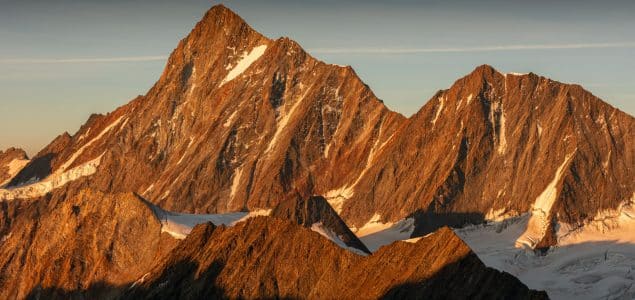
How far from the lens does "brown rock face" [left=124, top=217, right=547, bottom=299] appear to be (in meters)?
151

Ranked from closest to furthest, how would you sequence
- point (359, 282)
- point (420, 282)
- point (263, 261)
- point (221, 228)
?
1. point (420, 282)
2. point (359, 282)
3. point (263, 261)
4. point (221, 228)

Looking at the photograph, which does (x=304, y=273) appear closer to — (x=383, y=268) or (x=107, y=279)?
(x=383, y=268)

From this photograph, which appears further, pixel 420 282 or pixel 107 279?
pixel 107 279

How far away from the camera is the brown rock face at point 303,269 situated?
15075cm

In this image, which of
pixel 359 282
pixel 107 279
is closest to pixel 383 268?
pixel 359 282

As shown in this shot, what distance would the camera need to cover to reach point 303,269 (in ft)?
566

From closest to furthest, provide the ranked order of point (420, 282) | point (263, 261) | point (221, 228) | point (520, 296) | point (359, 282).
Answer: point (520, 296) → point (420, 282) → point (359, 282) → point (263, 261) → point (221, 228)

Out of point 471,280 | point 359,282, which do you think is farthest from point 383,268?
point 471,280

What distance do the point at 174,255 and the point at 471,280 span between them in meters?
44.0

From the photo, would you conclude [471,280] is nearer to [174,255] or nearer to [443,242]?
[443,242]

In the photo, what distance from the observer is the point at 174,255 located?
7269 inches

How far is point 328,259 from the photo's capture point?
172375 mm

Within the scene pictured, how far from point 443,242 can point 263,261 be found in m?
25.3

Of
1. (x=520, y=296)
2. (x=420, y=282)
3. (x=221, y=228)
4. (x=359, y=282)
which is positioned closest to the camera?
(x=520, y=296)
